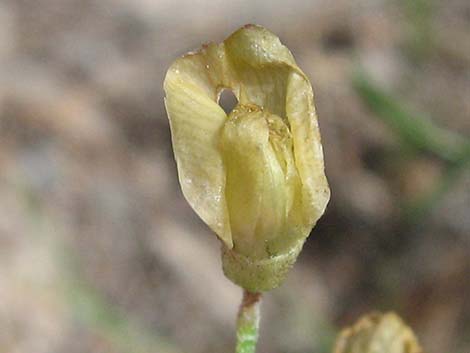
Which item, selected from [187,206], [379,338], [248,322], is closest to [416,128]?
[187,206]

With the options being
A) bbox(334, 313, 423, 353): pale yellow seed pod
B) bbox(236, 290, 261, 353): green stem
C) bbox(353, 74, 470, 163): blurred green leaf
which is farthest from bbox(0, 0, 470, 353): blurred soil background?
bbox(236, 290, 261, 353): green stem

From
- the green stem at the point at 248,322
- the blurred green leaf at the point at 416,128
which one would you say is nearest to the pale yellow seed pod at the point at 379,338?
the green stem at the point at 248,322

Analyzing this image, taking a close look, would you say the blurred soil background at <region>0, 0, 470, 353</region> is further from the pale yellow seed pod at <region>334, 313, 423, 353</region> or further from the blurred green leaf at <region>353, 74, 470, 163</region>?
the pale yellow seed pod at <region>334, 313, 423, 353</region>

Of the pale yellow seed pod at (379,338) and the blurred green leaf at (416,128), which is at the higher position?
the pale yellow seed pod at (379,338)

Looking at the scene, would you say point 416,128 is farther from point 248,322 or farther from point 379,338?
point 248,322

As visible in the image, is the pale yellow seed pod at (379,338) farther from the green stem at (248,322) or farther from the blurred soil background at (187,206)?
the blurred soil background at (187,206)
